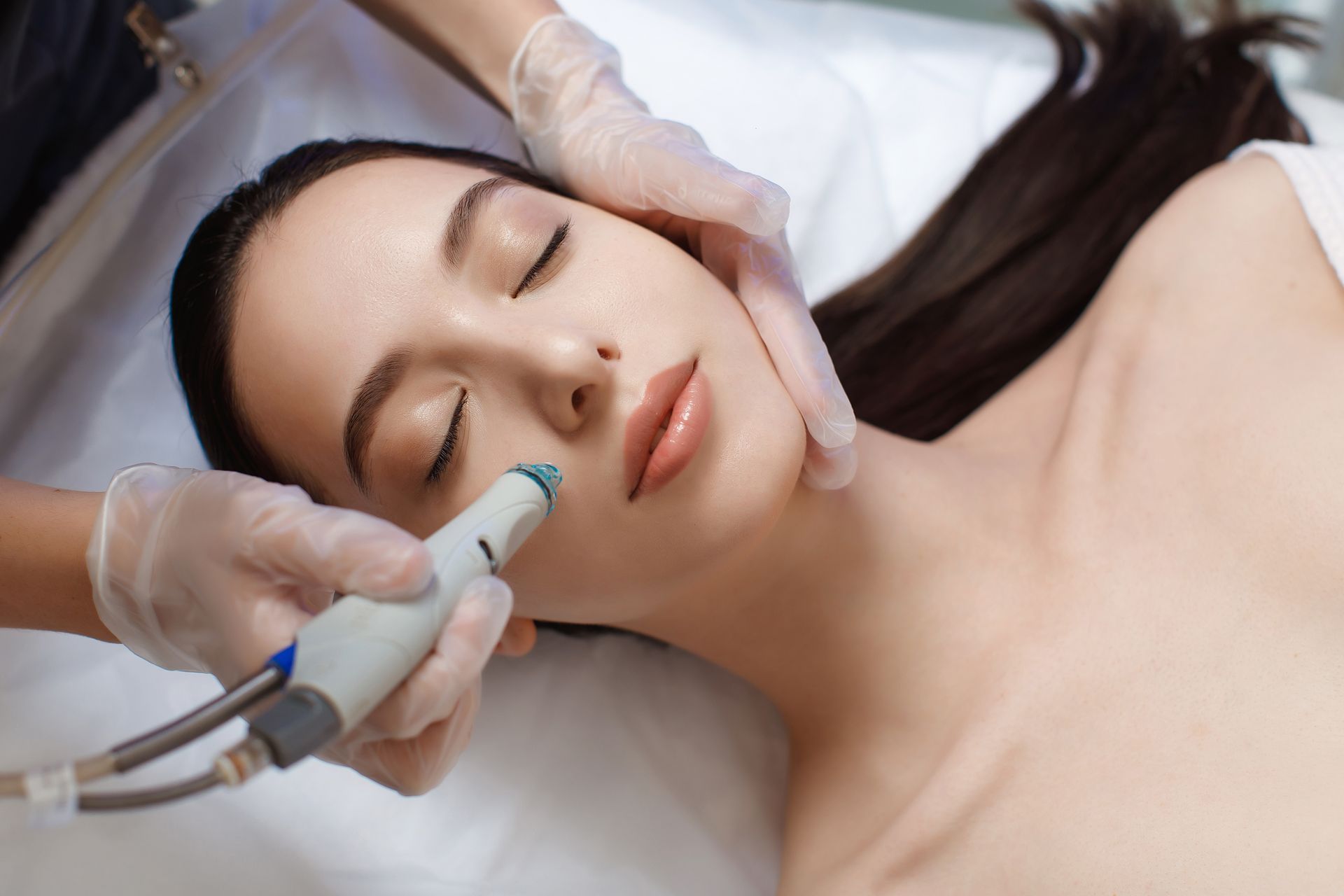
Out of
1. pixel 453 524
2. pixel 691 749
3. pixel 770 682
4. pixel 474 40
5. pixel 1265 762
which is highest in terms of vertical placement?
pixel 474 40

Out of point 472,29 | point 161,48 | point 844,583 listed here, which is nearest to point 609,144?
point 472,29

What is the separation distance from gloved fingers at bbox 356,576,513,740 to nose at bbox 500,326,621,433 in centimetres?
22

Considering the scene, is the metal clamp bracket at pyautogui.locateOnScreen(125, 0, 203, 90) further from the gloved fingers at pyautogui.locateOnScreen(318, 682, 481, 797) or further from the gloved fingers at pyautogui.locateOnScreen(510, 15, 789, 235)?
the gloved fingers at pyautogui.locateOnScreen(318, 682, 481, 797)

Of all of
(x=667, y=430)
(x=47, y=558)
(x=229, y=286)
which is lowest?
(x=47, y=558)

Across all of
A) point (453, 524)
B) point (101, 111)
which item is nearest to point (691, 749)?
point (453, 524)

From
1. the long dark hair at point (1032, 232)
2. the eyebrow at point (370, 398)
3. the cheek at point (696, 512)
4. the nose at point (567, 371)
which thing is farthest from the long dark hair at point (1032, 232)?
the eyebrow at point (370, 398)

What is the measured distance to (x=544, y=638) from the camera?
1.61 meters

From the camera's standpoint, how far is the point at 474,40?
154cm

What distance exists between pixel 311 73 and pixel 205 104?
0.67 feet

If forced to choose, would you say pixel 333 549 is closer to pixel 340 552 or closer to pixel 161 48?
pixel 340 552

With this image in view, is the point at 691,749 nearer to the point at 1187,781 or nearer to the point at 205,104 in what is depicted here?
the point at 1187,781

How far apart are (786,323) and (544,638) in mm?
734

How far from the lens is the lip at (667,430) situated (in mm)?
992

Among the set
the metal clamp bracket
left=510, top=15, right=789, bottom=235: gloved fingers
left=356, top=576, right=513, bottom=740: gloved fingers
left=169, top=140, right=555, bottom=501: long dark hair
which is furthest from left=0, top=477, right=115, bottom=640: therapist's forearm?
the metal clamp bracket
